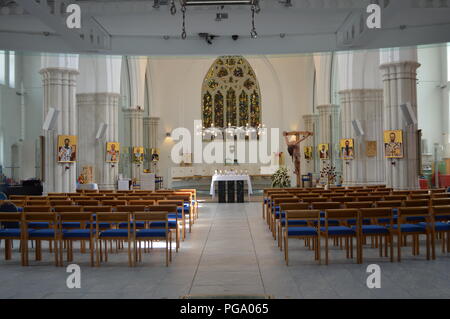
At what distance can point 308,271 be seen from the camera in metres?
7.25

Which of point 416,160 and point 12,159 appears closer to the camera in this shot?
point 416,160

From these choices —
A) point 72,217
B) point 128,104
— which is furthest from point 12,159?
point 72,217

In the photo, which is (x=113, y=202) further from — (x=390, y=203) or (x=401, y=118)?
(x=401, y=118)

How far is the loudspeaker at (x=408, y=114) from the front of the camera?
14867 mm

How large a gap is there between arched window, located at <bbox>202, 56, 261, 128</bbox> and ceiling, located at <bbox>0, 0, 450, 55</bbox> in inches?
796

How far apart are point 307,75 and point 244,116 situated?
16.1 feet

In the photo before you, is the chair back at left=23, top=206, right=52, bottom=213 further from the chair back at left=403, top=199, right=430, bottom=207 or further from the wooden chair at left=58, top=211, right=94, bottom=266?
the chair back at left=403, top=199, right=430, bottom=207

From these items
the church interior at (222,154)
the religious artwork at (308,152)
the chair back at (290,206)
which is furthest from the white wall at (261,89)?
the chair back at (290,206)

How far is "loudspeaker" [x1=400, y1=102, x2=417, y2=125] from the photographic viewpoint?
48.8 feet

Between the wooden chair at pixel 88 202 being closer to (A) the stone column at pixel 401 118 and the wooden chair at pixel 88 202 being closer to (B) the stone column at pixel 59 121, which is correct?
(B) the stone column at pixel 59 121

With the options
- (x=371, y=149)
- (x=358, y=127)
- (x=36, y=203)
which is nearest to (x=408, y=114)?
(x=358, y=127)

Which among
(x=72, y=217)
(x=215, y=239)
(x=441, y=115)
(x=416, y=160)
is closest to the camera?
(x=72, y=217)

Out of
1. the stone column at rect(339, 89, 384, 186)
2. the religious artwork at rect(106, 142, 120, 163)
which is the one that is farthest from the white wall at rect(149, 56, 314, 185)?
the stone column at rect(339, 89, 384, 186)
